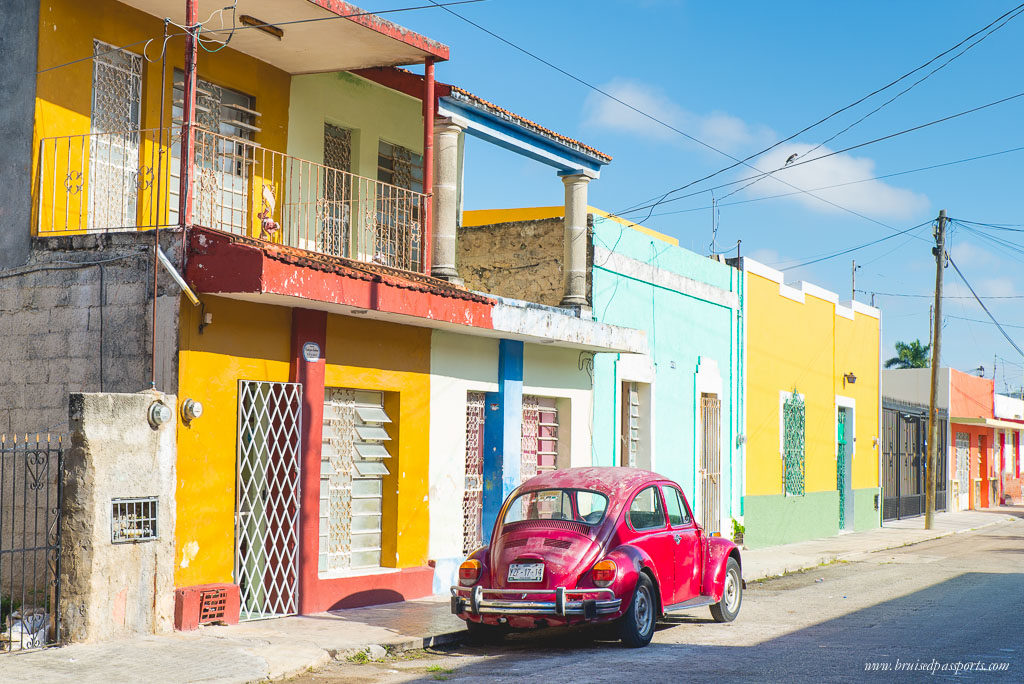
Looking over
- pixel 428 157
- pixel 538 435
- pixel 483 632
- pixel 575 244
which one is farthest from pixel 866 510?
pixel 483 632

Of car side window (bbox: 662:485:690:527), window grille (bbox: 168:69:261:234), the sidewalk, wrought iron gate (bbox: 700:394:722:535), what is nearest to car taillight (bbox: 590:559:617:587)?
car side window (bbox: 662:485:690:527)

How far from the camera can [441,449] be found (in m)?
14.0

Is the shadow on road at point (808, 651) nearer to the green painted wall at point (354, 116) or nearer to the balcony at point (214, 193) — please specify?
the balcony at point (214, 193)

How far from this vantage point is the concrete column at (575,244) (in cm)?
1667

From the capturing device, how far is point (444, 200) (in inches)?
569

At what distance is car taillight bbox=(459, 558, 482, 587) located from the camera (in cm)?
1031

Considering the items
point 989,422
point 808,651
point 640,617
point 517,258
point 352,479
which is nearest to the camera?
point 808,651

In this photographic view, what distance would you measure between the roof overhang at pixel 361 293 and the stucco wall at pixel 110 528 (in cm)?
131

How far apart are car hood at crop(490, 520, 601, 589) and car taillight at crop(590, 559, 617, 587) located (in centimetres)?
11

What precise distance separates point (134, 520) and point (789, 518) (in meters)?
17.3

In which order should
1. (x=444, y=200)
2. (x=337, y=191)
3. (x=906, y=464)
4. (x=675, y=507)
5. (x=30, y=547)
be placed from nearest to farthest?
(x=30, y=547) → (x=675, y=507) → (x=444, y=200) → (x=337, y=191) → (x=906, y=464)

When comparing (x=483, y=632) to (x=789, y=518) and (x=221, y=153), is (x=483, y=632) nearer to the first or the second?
(x=221, y=153)

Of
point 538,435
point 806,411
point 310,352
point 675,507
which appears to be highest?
point 310,352

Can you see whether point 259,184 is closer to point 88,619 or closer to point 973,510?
point 88,619
